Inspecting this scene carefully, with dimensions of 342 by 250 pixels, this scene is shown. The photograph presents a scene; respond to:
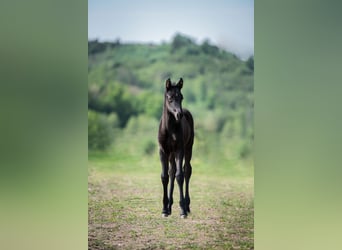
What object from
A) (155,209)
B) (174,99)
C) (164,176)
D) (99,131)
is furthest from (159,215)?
(174,99)

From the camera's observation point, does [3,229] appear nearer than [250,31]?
Yes

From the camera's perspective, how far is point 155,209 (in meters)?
3.60

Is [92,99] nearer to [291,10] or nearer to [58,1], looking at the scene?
[58,1]

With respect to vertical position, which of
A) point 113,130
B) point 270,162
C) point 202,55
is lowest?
point 270,162

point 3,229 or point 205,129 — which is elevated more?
point 205,129

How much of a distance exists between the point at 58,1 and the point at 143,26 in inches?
25.0

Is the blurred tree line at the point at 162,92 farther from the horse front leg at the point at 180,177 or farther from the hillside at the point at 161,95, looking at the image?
the horse front leg at the point at 180,177

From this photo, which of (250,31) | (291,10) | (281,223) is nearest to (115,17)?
(250,31)

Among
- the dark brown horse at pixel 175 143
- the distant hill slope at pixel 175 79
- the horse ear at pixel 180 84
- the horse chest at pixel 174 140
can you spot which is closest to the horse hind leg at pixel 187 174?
the dark brown horse at pixel 175 143

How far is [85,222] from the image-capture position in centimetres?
352

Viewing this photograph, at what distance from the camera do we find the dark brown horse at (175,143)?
3607 millimetres

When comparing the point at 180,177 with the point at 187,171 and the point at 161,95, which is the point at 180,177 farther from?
the point at 161,95

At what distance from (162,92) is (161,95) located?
2 centimetres

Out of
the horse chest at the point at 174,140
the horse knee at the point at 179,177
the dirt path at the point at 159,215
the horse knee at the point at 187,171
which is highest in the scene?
the horse chest at the point at 174,140
